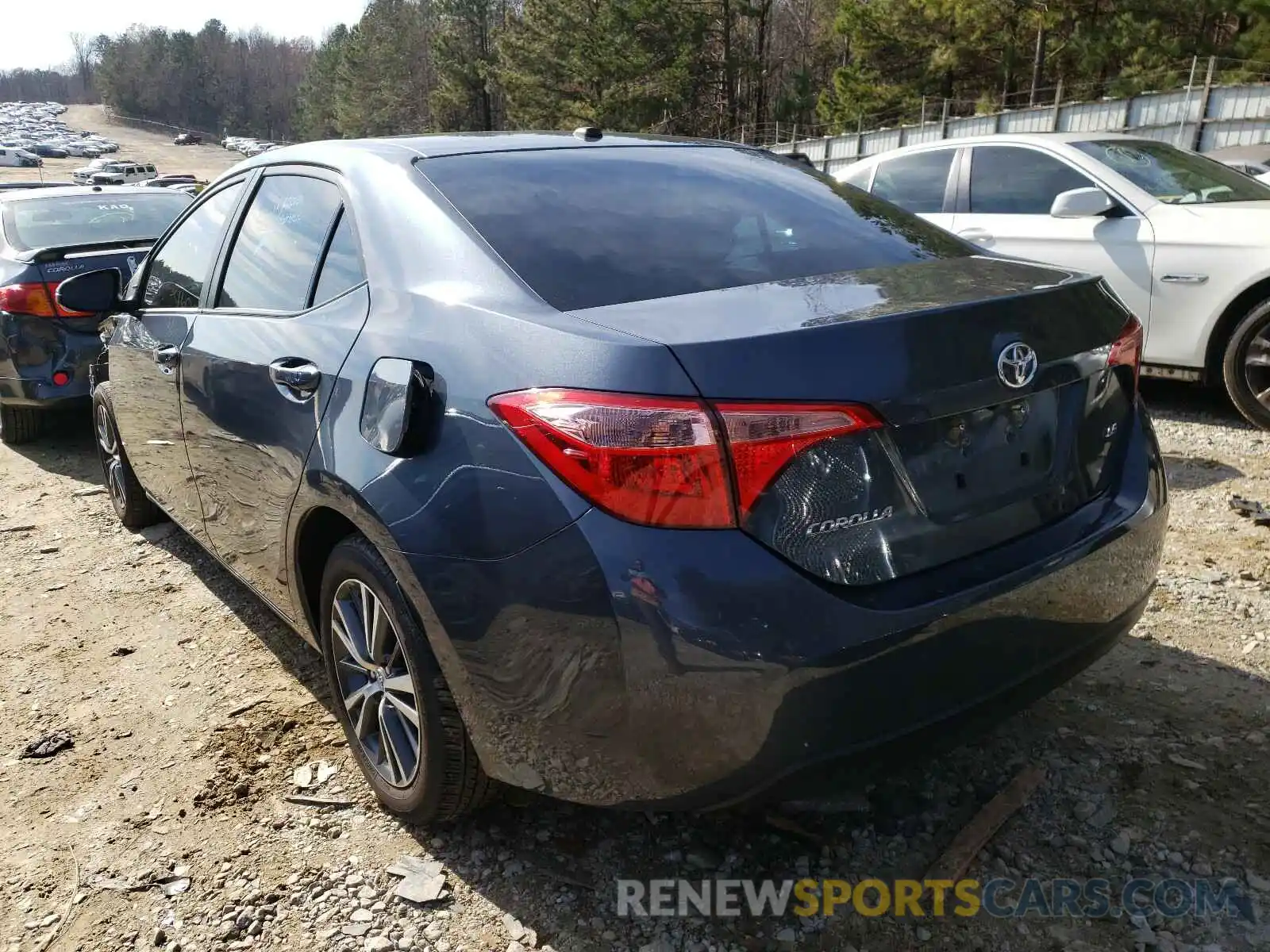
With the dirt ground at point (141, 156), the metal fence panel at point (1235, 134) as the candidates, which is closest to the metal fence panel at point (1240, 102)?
the metal fence panel at point (1235, 134)

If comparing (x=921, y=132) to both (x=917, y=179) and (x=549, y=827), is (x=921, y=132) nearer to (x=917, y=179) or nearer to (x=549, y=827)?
(x=917, y=179)

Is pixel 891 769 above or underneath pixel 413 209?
underneath

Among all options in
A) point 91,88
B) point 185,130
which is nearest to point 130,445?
point 185,130

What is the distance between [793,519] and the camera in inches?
66.9

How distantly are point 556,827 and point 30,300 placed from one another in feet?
16.8

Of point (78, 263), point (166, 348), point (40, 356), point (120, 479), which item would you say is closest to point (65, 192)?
point (78, 263)

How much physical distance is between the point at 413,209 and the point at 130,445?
2406mm

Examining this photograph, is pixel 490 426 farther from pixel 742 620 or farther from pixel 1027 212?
pixel 1027 212

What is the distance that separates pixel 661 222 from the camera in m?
2.40

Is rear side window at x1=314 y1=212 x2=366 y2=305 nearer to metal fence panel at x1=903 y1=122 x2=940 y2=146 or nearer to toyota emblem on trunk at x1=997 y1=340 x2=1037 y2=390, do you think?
toyota emblem on trunk at x1=997 y1=340 x2=1037 y2=390

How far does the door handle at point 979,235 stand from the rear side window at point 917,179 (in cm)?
29

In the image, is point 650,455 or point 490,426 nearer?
point 650,455

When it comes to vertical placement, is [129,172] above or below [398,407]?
below

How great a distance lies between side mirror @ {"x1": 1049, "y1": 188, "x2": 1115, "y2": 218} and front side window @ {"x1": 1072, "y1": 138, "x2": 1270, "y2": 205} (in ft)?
1.08
